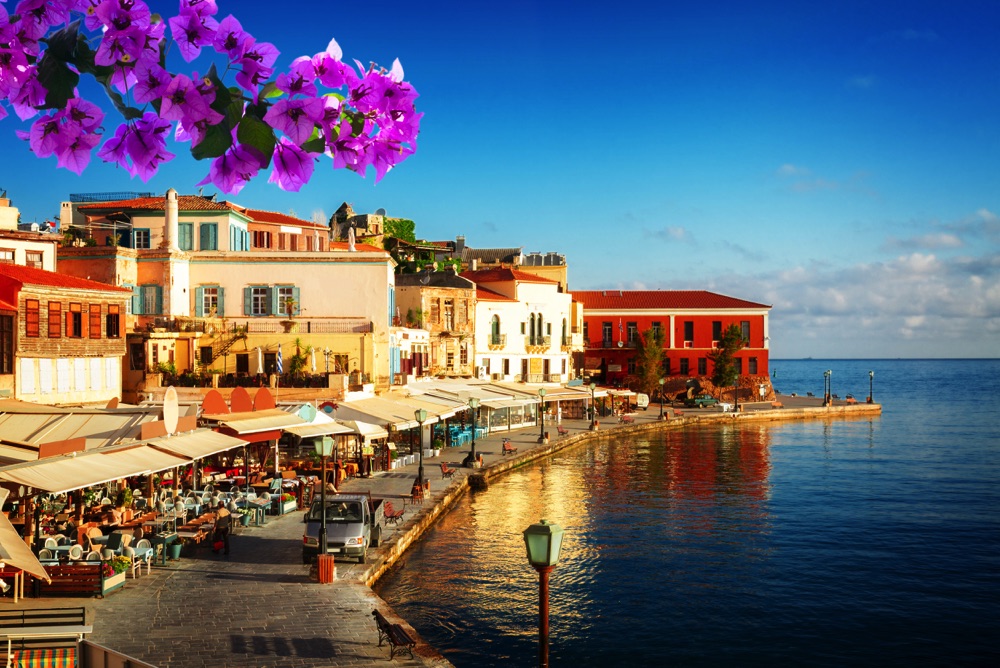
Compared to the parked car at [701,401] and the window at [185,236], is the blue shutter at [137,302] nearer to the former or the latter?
the window at [185,236]

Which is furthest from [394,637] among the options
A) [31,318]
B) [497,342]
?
[497,342]

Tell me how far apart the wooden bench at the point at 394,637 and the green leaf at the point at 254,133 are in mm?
12894

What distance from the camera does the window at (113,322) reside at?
117ft

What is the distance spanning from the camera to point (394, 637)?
14.8 metres

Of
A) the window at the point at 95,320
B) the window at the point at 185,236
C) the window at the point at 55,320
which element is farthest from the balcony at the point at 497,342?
the window at the point at 55,320

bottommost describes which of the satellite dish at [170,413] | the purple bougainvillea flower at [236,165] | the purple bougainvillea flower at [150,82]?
the satellite dish at [170,413]

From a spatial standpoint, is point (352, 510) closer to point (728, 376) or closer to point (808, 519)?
point (808, 519)

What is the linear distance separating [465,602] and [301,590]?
4338mm

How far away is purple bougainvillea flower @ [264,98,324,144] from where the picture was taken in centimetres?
296

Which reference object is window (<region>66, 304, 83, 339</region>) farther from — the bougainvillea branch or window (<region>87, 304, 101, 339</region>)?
the bougainvillea branch

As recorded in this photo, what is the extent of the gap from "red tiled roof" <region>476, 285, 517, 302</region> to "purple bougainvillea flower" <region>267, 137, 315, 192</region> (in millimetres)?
66464

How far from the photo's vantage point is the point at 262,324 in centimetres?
4309

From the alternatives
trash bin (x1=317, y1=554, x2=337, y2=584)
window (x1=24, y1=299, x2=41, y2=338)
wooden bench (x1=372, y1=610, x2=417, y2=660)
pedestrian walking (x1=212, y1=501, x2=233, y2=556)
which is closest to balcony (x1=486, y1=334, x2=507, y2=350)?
window (x1=24, y1=299, x2=41, y2=338)

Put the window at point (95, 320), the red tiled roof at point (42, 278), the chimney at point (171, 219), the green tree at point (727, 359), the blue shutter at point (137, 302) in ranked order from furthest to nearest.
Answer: the green tree at point (727, 359) → the chimney at point (171, 219) → the blue shutter at point (137, 302) → the window at point (95, 320) → the red tiled roof at point (42, 278)
